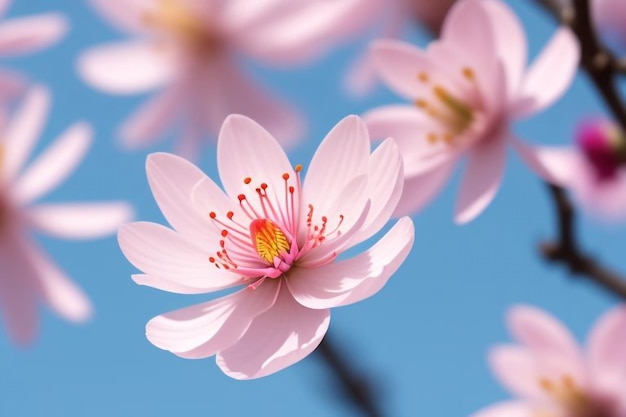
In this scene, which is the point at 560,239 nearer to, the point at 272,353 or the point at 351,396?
the point at 351,396

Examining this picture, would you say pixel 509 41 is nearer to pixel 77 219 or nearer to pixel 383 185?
pixel 383 185

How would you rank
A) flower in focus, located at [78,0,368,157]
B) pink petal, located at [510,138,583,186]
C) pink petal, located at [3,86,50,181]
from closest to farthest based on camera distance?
pink petal, located at [510,138,583,186], pink petal, located at [3,86,50,181], flower in focus, located at [78,0,368,157]

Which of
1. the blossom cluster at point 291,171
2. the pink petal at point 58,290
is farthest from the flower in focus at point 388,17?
the pink petal at point 58,290

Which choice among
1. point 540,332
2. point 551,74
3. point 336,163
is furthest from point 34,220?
point 336,163

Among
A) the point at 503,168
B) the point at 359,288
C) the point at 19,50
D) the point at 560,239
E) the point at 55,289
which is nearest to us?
the point at 359,288

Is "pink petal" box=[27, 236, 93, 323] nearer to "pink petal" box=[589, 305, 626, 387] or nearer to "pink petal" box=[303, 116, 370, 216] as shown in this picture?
"pink petal" box=[589, 305, 626, 387]

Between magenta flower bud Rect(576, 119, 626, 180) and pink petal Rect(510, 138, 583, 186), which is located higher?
pink petal Rect(510, 138, 583, 186)

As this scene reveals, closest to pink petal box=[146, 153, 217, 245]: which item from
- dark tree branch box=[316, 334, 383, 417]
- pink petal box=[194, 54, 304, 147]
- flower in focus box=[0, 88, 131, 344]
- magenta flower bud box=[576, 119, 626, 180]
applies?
dark tree branch box=[316, 334, 383, 417]

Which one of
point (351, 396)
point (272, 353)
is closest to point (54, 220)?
point (351, 396)
